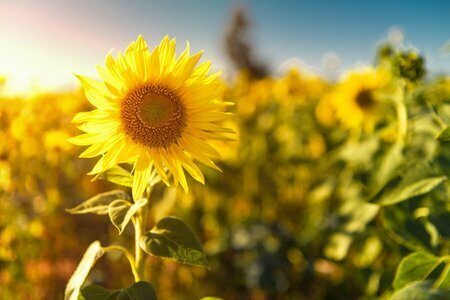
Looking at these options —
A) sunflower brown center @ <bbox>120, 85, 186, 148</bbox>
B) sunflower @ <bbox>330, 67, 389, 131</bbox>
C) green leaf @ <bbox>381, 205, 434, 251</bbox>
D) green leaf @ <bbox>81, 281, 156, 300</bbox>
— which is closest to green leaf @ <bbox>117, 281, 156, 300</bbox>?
green leaf @ <bbox>81, 281, 156, 300</bbox>

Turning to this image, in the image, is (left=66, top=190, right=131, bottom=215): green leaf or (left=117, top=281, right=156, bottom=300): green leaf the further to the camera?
(left=66, top=190, right=131, bottom=215): green leaf

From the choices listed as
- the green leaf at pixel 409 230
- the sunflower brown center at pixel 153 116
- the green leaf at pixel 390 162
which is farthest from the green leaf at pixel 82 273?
the green leaf at pixel 390 162

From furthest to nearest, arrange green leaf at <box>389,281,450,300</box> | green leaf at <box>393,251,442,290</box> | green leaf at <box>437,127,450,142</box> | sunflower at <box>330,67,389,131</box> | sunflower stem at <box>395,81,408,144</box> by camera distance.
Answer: sunflower at <box>330,67,389,131</box> → sunflower stem at <box>395,81,408,144</box> → green leaf at <box>393,251,442,290</box> → green leaf at <box>437,127,450,142</box> → green leaf at <box>389,281,450,300</box>

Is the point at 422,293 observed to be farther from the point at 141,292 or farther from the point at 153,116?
the point at 153,116

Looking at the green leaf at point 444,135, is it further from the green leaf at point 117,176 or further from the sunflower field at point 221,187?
the green leaf at point 117,176

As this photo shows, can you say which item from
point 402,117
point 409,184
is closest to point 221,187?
point 402,117

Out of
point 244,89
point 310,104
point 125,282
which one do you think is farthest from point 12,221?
point 244,89

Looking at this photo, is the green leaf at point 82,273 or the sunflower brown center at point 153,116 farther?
the sunflower brown center at point 153,116

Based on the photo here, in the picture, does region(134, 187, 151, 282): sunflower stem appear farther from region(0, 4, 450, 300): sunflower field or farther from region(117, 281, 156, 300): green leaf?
region(117, 281, 156, 300): green leaf
